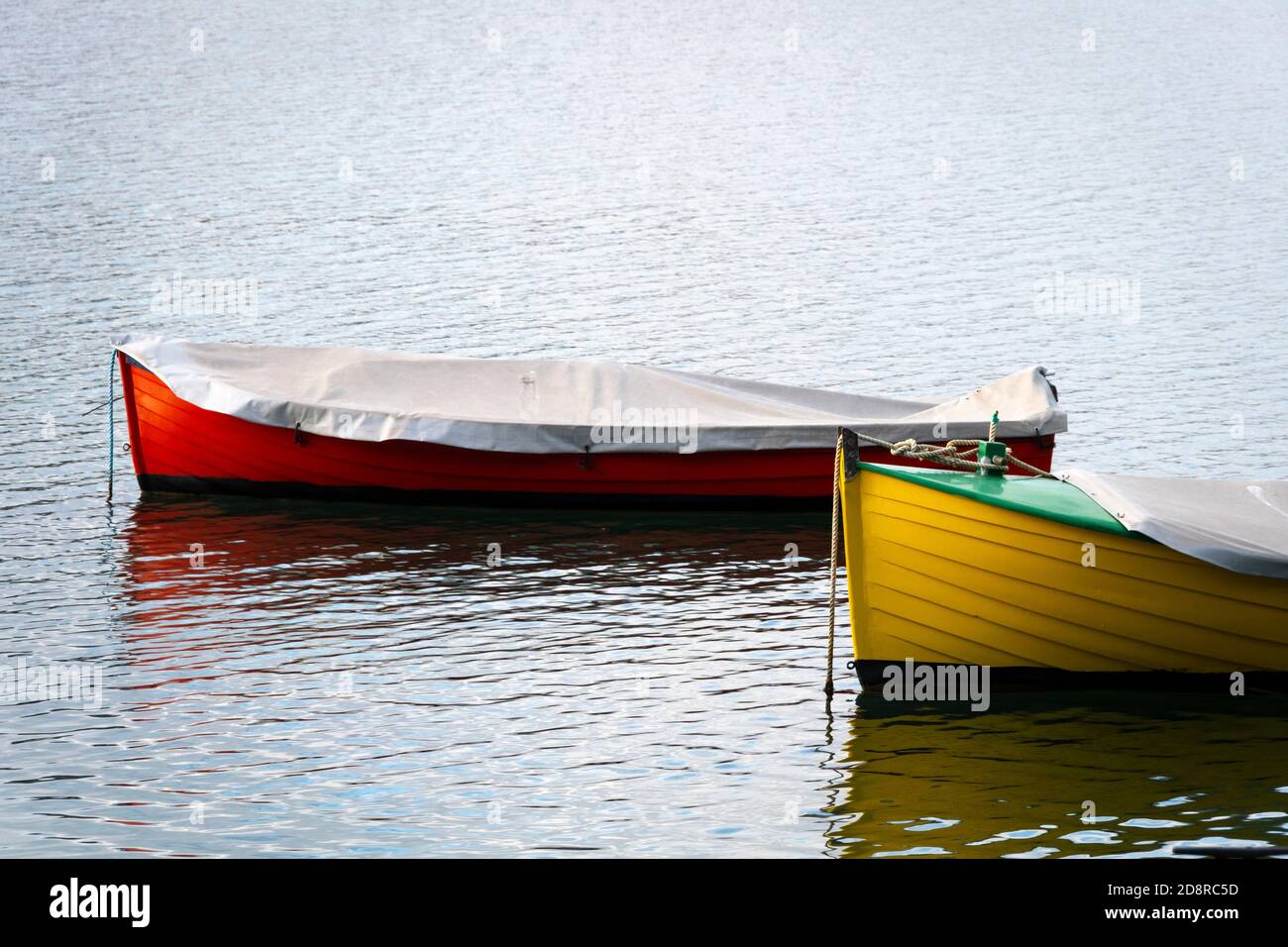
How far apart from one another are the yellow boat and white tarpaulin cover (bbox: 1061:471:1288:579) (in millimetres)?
141

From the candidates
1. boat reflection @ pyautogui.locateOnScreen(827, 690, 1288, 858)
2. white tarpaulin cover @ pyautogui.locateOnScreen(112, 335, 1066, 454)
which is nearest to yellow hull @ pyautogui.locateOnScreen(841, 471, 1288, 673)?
boat reflection @ pyautogui.locateOnScreen(827, 690, 1288, 858)

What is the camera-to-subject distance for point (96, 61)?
56531 mm

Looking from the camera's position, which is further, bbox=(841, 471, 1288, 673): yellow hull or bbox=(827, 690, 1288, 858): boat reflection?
bbox=(841, 471, 1288, 673): yellow hull

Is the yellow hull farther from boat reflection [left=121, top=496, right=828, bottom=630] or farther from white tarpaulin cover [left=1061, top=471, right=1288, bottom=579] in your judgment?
boat reflection [left=121, top=496, right=828, bottom=630]

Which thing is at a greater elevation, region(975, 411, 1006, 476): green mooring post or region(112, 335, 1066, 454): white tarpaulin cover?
region(112, 335, 1066, 454): white tarpaulin cover

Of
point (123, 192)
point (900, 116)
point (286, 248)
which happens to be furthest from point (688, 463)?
point (900, 116)

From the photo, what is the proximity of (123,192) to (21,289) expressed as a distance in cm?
1056

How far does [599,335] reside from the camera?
33.2m

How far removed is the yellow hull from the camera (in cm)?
1137

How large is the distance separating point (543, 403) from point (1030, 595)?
7814 millimetres

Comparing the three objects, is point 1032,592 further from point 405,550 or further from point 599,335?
point 599,335

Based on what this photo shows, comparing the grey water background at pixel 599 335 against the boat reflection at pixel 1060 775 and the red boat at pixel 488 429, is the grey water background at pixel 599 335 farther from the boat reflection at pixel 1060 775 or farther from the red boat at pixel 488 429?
the red boat at pixel 488 429

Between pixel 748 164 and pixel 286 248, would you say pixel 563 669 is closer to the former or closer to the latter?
pixel 286 248

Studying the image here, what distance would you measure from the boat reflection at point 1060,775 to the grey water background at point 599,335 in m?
0.04
